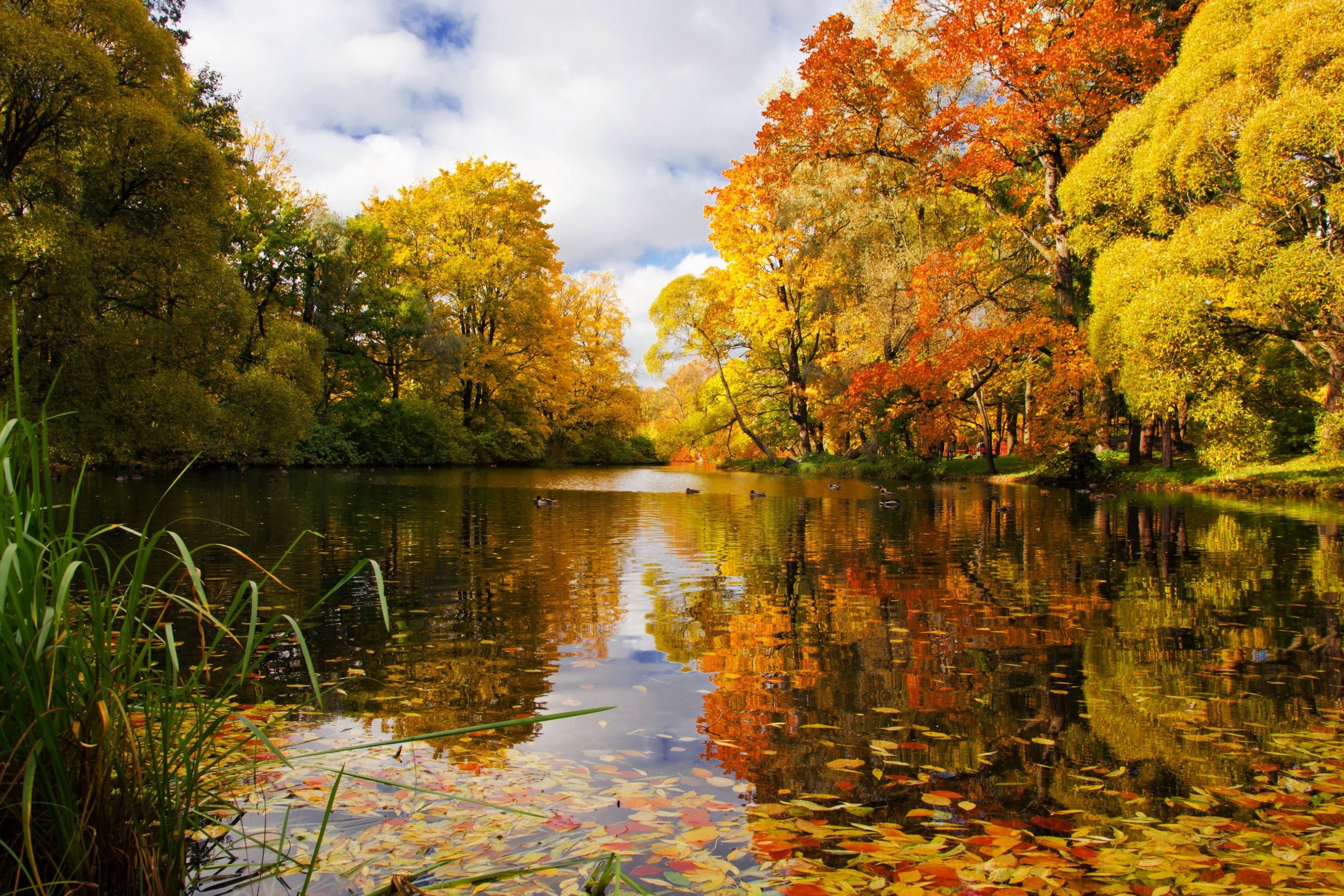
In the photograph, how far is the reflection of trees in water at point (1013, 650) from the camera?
3277mm

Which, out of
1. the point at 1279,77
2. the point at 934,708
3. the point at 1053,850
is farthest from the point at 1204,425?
the point at 1053,850

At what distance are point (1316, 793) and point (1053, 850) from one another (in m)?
1.27

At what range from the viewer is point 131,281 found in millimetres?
16812

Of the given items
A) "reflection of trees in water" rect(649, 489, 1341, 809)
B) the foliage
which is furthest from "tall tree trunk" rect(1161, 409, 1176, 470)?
the foliage

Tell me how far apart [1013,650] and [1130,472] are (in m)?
20.9

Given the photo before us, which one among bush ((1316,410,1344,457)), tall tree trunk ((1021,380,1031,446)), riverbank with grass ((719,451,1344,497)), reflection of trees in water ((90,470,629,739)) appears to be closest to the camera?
reflection of trees in water ((90,470,629,739))

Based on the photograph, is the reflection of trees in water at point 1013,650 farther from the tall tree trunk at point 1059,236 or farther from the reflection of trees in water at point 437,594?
the tall tree trunk at point 1059,236

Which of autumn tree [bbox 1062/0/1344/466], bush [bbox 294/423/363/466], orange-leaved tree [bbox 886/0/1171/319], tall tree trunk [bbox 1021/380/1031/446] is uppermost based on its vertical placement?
orange-leaved tree [bbox 886/0/1171/319]

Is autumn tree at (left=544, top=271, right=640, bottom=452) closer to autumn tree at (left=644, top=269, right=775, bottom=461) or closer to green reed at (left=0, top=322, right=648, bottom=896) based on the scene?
autumn tree at (left=644, top=269, right=775, bottom=461)

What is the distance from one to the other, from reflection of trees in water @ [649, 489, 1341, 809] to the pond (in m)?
0.02

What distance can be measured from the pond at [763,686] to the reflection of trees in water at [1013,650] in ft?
0.08

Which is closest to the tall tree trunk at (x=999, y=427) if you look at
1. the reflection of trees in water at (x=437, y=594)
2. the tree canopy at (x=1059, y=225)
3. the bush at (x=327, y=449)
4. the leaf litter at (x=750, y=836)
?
the tree canopy at (x=1059, y=225)

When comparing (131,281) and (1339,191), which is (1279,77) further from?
(131,281)

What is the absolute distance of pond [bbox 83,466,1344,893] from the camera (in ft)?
8.48
